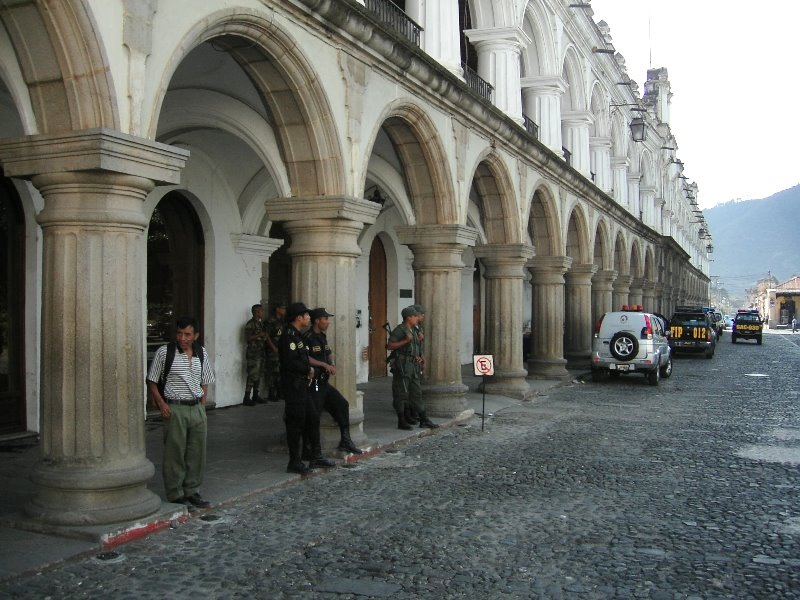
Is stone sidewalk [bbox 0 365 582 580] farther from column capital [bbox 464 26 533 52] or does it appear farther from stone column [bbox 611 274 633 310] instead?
stone column [bbox 611 274 633 310]

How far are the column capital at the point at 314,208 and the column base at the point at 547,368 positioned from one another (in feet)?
34.1

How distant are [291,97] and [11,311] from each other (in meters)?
4.33

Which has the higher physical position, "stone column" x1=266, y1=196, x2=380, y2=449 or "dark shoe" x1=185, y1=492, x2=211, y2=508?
"stone column" x1=266, y1=196, x2=380, y2=449

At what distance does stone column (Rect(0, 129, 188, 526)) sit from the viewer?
19.4ft

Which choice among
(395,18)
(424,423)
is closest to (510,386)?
(424,423)

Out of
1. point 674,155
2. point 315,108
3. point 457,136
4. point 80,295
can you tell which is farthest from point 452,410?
point 674,155

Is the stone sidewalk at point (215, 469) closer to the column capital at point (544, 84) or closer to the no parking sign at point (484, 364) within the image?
the no parking sign at point (484, 364)

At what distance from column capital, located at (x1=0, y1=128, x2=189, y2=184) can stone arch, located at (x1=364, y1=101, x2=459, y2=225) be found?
215 inches

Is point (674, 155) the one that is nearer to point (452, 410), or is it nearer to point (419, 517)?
point (452, 410)

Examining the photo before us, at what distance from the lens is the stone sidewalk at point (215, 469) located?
5.65 meters

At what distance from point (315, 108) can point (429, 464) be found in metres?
3.97

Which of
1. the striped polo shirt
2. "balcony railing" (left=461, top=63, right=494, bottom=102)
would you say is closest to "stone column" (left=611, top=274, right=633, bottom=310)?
"balcony railing" (left=461, top=63, right=494, bottom=102)

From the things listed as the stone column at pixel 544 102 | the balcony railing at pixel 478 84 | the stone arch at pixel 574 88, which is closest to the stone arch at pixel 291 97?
the balcony railing at pixel 478 84

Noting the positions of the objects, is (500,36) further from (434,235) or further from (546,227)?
(434,235)
